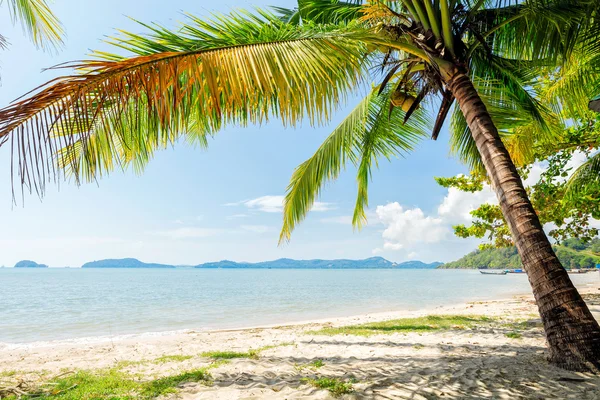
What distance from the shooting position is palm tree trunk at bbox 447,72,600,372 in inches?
127

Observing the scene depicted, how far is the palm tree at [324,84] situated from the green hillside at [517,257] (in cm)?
2369

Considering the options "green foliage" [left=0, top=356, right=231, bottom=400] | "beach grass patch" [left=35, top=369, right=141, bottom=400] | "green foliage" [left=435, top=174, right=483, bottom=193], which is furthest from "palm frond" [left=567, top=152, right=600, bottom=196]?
"beach grass patch" [left=35, top=369, right=141, bottom=400]

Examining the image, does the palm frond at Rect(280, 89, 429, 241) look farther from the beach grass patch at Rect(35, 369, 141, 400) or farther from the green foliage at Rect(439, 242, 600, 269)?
the green foliage at Rect(439, 242, 600, 269)

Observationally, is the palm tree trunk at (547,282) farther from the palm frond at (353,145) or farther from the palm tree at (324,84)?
the palm frond at (353,145)

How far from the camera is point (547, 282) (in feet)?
10.9

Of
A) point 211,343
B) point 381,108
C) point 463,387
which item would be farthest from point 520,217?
point 211,343

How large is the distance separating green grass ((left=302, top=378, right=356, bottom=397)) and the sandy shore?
2.7 inches

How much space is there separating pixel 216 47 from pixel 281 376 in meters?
3.40

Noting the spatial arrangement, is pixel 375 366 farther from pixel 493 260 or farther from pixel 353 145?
pixel 493 260

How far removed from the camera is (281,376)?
4.04 meters

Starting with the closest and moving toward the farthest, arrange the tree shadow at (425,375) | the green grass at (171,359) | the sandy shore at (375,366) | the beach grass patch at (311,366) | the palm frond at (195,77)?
the palm frond at (195,77) < the tree shadow at (425,375) < the sandy shore at (375,366) < the beach grass patch at (311,366) < the green grass at (171,359)

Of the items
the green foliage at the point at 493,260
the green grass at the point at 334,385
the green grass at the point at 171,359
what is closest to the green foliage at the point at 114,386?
the green grass at the point at 171,359

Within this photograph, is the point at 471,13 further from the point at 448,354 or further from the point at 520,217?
the point at 448,354

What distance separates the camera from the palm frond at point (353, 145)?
249 inches
